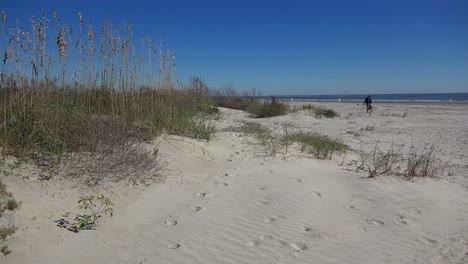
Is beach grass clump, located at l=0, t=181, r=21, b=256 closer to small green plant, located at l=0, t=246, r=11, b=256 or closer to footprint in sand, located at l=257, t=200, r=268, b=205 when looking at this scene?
small green plant, located at l=0, t=246, r=11, b=256

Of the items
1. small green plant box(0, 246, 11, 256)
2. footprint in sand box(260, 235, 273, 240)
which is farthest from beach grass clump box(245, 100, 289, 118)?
small green plant box(0, 246, 11, 256)

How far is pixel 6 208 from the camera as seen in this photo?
2.89 m

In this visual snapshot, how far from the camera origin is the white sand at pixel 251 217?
2.68 m

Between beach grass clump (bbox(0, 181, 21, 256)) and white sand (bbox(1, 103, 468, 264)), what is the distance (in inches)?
2.3

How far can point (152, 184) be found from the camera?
4.09 metres

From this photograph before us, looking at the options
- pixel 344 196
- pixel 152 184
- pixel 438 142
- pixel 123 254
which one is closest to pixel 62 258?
pixel 123 254

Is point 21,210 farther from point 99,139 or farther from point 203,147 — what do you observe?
point 203,147

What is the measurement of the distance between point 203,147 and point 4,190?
10.3 feet

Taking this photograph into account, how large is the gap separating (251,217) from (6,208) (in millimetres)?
2477

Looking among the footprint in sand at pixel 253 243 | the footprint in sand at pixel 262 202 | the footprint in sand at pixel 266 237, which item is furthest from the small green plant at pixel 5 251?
the footprint in sand at pixel 262 202

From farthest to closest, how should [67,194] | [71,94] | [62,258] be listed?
[71,94], [67,194], [62,258]

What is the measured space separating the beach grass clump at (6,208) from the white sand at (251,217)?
6 cm

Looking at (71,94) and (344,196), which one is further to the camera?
(71,94)

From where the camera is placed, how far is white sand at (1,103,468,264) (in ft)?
8.80
